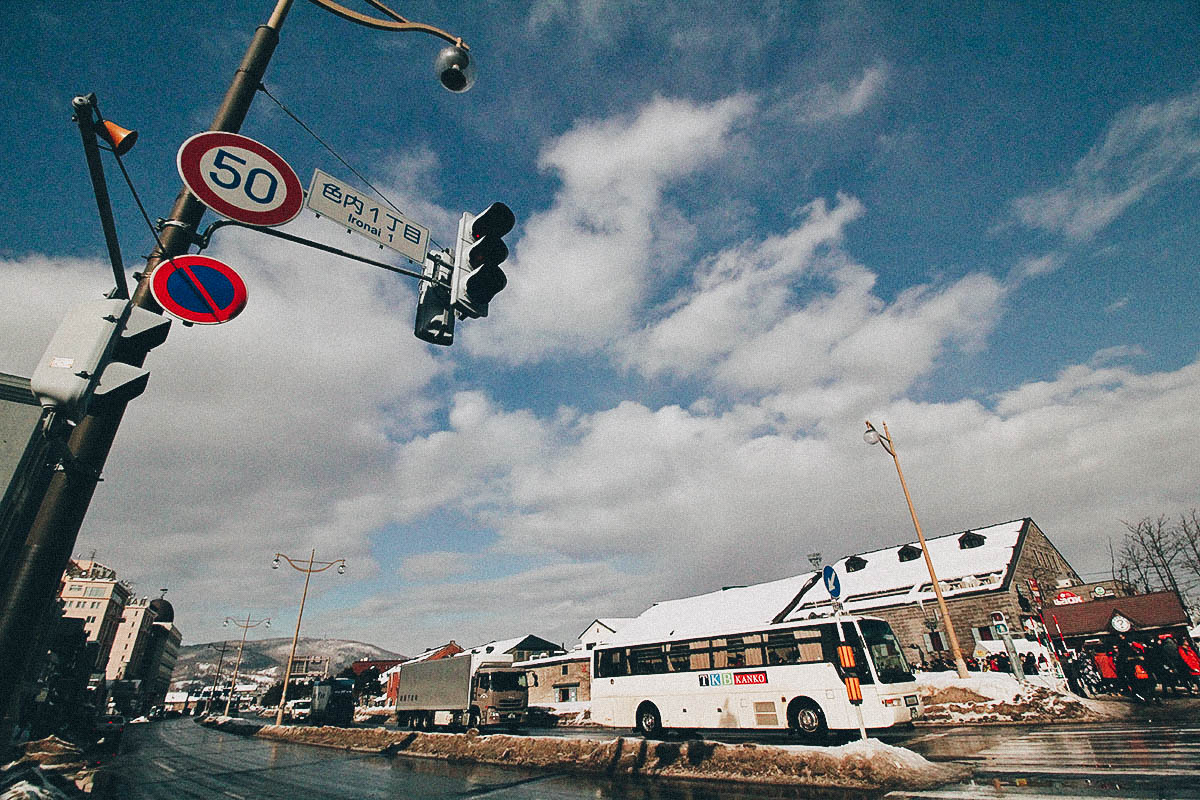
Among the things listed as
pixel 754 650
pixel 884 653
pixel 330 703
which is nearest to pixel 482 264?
pixel 754 650

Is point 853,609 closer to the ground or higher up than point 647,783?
higher up

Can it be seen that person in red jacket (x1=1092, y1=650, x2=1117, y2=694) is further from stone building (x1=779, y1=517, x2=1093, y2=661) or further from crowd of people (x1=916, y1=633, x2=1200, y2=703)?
stone building (x1=779, y1=517, x2=1093, y2=661)

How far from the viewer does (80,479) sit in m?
3.13

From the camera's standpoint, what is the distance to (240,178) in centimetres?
409

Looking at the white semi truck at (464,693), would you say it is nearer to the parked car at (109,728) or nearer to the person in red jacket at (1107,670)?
the parked car at (109,728)

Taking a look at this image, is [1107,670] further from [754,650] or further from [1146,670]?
[754,650]

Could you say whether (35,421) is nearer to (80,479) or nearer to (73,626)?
(80,479)

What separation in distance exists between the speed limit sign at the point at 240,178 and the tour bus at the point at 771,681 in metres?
11.5

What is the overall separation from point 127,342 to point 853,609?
134 ft

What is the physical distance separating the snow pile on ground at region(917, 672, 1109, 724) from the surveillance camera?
62.1 feet

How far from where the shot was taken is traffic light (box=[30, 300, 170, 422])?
2.82m

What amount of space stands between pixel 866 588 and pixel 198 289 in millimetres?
42526

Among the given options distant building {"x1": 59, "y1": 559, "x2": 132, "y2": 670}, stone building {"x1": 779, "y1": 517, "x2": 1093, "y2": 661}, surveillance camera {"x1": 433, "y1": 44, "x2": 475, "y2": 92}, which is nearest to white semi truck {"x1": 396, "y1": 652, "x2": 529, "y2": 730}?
stone building {"x1": 779, "y1": 517, "x2": 1093, "y2": 661}

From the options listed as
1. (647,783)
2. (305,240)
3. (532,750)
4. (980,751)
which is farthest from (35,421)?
(980,751)
